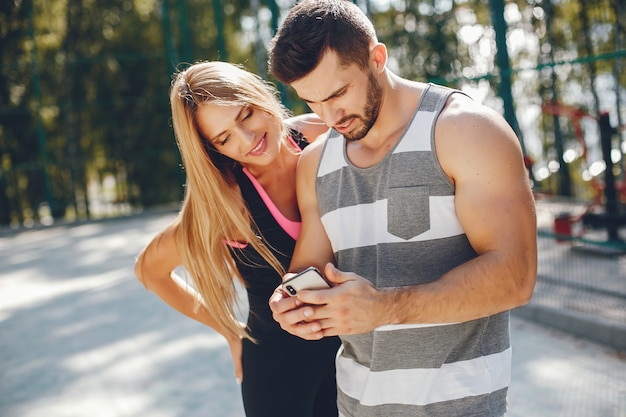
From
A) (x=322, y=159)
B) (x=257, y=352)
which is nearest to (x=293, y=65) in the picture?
(x=322, y=159)

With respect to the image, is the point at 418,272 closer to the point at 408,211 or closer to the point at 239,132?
the point at 408,211

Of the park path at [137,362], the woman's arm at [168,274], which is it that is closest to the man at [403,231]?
the woman's arm at [168,274]

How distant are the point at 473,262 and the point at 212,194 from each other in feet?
3.26

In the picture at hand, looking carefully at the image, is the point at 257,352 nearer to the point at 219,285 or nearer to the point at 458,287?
the point at 219,285

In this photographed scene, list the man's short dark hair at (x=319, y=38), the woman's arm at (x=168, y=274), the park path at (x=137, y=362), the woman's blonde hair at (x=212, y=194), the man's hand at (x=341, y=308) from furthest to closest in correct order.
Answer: the park path at (x=137, y=362), the woman's arm at (x=168, y=274), the woman's blonde hair at (x=212, y=194), the man's short dark hair at (x=319, y=38), the man's hand at (x=341, y=308)

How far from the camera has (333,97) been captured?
1597 mm

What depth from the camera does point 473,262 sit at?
53.2 inches

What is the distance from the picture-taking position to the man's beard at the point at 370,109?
62.0 inches

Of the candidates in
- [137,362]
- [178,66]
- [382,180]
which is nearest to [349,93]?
[382,180]

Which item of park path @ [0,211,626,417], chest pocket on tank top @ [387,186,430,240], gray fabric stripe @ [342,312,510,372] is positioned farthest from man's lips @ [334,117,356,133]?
park path @ [0,211,626,417]

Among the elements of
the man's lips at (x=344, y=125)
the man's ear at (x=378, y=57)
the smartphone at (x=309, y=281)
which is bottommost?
the smartphone at (x=309, y=281)

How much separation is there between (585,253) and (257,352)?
410 cm

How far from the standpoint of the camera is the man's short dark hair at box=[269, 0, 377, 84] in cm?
156

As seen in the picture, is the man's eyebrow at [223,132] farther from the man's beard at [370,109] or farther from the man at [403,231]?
the man's beard at [370,109]
